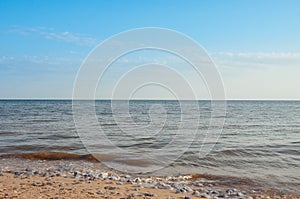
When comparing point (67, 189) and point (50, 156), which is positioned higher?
point (67, 189)

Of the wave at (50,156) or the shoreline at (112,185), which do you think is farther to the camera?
the wave at (50,156)

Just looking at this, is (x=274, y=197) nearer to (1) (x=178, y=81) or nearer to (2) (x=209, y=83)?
(2) (x=209, y=83)

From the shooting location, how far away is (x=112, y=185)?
28.4ft

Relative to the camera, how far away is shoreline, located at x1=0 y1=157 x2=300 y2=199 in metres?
7.56

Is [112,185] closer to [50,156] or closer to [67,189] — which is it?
[67,189]

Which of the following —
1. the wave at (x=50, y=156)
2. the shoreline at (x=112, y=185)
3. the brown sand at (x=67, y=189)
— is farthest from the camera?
the wave at (x=50, y=156)

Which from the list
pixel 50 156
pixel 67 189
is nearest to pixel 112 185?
pixel 67 189

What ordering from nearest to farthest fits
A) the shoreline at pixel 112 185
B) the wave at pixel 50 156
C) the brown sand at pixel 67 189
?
the brown sand at pixel 67 189 < the shoreline at pixel 112 185 < the wave at pixel 50 156

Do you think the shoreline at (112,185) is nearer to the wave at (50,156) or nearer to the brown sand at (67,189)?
the brown sand at (67,189)

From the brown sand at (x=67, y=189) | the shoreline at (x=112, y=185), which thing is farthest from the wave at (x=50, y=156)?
the brown sand at (x=67, y=189)

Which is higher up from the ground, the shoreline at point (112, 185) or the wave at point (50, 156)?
the shoreline at point (112, 185)

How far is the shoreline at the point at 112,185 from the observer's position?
298 inches

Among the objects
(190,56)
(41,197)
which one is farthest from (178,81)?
(41,197)

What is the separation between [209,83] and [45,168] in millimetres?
6485
